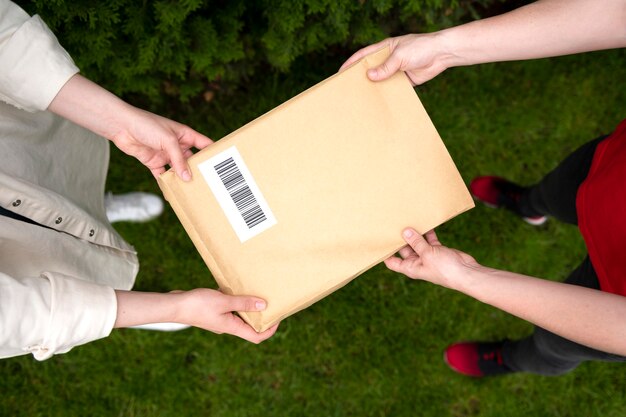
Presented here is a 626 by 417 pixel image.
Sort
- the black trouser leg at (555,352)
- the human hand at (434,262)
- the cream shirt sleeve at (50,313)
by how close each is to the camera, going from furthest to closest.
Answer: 1. the black trouser leg at (555,352)
2. the human hand at (434,262)
3. the cream shirt sleeve at (50,313)

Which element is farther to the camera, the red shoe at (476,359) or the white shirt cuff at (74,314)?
the red shoe at (476,359)

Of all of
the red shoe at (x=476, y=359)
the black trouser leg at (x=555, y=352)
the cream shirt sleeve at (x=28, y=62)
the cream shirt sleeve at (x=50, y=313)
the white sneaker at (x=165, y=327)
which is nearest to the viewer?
the cream shirt sleeve at (x=50, y=313)

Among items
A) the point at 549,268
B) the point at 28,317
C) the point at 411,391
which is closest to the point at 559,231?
the point at 549,268

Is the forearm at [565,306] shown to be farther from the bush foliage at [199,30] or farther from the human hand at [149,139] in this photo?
the bush foliage at [199,30]

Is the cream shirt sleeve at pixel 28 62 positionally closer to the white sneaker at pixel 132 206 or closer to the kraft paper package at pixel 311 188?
the kraft paper package at pixel 311 188

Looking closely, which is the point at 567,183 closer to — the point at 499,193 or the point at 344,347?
the point at 499,193

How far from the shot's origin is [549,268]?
2.29 meters

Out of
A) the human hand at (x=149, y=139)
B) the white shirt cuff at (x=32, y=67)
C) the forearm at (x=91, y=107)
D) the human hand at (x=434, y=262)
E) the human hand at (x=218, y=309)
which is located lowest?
the human hand at (x=434, y=262)

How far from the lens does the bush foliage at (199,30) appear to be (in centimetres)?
159

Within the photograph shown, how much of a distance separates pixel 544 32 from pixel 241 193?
0.80 metres

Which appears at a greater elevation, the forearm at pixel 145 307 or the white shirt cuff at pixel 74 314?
the white shirt cuff at pixel 74 314

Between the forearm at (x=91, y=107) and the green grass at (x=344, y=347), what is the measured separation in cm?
103

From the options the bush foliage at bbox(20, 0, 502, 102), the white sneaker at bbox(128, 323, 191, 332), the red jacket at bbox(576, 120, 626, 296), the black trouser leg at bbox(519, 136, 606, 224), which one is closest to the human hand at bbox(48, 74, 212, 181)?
the bush foliage at bbox(20, 0, 502, 102)

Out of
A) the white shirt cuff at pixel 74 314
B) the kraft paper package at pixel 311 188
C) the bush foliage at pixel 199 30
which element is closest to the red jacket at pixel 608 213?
the kraft paper package at pixel 311 188
